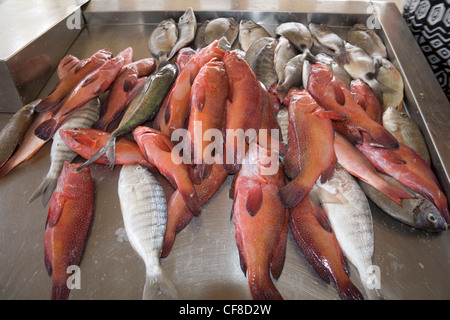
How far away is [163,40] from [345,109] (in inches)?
54.9

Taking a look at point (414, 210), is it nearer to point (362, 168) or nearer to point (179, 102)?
point (362, 168)

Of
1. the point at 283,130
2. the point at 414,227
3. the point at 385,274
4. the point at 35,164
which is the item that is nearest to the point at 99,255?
the point at 35,164

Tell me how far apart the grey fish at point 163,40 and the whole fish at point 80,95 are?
47cm

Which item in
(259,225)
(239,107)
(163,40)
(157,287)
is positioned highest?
(239,107)

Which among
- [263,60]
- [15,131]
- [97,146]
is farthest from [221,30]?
[15,131]

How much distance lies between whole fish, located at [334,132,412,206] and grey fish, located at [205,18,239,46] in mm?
1251

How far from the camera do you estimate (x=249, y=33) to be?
7.67 ft

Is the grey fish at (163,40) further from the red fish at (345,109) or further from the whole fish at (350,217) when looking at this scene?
the whole fish at (350,217)

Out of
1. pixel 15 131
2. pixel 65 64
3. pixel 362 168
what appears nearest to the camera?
pixel 362 168

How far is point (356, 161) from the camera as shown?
1426 mm

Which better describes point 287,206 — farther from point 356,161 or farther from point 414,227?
point 414,227

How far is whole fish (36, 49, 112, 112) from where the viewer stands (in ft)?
5.67

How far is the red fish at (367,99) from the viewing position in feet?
5.63
